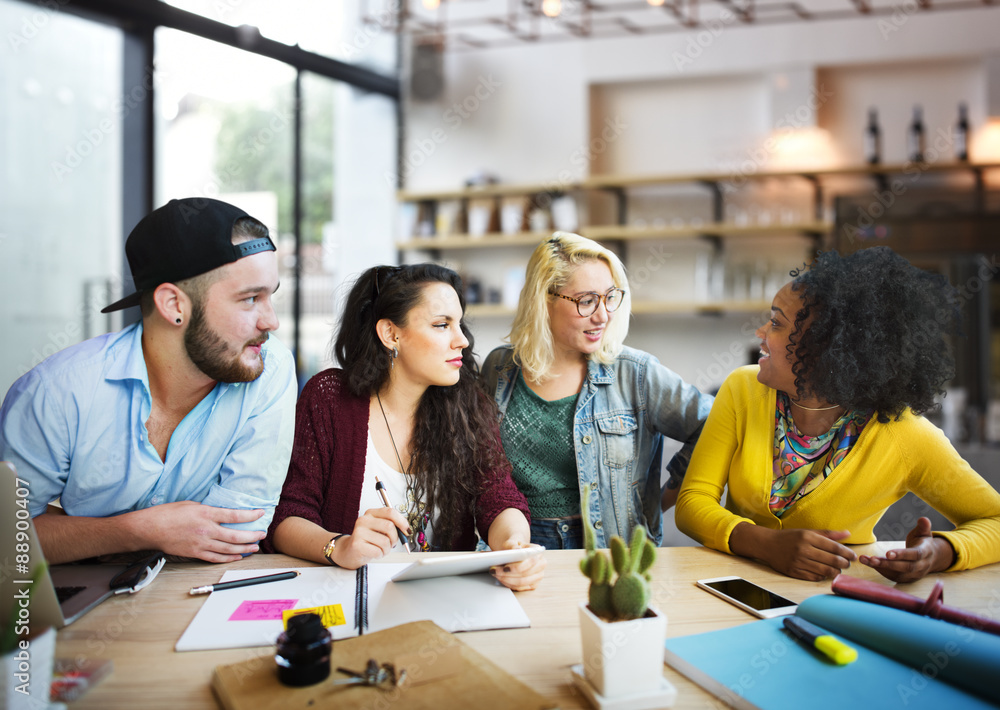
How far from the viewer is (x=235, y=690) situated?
949 millimetres

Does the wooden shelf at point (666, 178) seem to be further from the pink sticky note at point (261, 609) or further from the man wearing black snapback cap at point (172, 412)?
the pink sticky note at point (261, 609)

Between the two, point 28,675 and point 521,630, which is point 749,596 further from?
point 28,675

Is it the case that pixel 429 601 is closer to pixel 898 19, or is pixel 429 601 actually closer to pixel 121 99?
pixel 121 99

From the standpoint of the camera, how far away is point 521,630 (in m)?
1.17

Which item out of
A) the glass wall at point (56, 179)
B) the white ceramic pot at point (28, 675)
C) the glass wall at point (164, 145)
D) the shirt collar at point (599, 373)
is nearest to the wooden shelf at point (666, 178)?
the glass wall at point (164, 145)

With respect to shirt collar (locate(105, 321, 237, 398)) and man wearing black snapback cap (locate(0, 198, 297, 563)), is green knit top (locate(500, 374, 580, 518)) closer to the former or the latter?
man wearing black snapback cap (locate(0, 198, 297, 563))

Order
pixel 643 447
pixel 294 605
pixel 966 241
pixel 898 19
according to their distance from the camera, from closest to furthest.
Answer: pixel 294 605 < pixel 643 447 < pixel 966 241 < pixel 898 19

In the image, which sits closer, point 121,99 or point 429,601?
point 429,601

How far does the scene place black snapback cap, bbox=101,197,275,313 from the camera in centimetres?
156

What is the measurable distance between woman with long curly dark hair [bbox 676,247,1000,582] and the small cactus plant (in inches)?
21.4

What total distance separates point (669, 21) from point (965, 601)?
14.6 feet

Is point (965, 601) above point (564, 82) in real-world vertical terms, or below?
below

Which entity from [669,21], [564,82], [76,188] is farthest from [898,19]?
[76,188]

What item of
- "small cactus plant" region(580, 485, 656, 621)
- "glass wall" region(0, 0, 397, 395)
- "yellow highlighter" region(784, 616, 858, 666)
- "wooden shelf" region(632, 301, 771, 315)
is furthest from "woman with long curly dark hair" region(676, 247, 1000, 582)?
"wooden shelf" region(632, 301, 771, 315)
